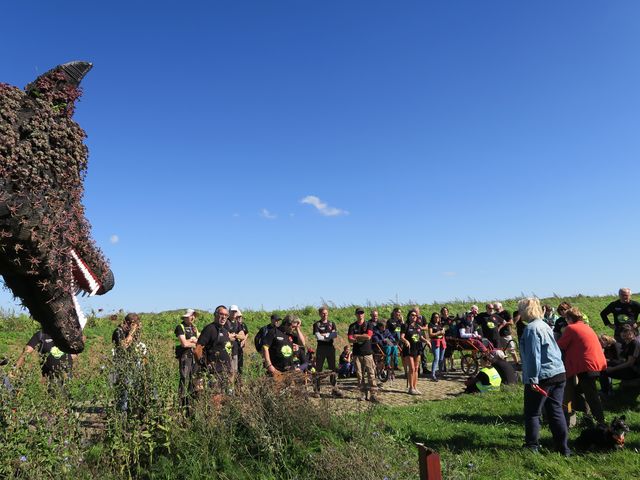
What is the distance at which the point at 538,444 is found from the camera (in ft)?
18.7

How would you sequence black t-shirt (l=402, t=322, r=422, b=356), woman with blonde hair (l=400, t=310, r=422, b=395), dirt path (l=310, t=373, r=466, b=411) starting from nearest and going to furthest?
dirt path (l=310, t=373, r=466, b=411) → woman with blonde hair (l=400, t=310, r=422, b=395) → black t-shirt (l=402, t=322, r=422, b=356)

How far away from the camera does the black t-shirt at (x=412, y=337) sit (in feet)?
34.3

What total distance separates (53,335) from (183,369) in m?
5.75

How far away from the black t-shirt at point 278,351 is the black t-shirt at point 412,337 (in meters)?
3.19

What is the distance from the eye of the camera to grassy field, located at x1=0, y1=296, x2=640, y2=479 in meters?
4.30

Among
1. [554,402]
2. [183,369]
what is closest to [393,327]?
[183,369]

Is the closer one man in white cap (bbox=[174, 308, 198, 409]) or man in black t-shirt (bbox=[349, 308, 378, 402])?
man in white cap (bbox=[174, 308, 198, 409])

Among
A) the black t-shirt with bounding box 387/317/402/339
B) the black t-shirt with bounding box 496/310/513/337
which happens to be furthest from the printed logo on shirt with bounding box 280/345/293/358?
the black t-shirt with bounding box 496/310/513/337

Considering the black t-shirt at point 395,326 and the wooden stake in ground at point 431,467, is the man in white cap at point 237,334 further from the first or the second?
the wooden stake in ground at point 431,467

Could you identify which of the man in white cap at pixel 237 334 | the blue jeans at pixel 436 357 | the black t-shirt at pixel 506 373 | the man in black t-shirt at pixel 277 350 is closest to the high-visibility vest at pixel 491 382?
the black t-shirt at pixel 506 373

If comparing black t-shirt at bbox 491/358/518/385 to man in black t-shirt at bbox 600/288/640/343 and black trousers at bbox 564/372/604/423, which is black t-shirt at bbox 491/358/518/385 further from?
black trousers at bbox 564/372/604/423

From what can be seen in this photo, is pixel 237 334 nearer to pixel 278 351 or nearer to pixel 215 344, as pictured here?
pixel 278 351

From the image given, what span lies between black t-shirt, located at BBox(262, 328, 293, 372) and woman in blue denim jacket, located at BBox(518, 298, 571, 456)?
13.9 feet

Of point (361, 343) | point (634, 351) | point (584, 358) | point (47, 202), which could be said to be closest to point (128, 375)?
point (47, 202)
